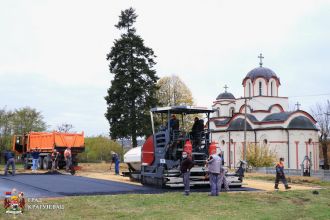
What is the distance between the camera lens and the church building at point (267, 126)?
6675 centimetres

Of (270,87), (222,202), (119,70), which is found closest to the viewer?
(222,202)

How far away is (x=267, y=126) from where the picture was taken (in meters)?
69.1

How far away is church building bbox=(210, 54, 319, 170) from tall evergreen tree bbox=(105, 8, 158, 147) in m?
15.9

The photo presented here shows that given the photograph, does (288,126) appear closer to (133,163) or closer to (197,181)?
(133,163)

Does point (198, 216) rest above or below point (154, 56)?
below

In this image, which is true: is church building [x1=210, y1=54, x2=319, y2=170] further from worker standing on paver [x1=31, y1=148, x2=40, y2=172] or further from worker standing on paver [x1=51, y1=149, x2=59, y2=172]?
worker standing on paver [x1=51, y1=149, x2=59, y2=172]

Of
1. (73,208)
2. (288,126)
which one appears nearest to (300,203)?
(73,208)

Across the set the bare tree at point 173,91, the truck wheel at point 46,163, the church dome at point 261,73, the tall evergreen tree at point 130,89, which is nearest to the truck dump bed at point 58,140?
the truck wheel at point 46,163

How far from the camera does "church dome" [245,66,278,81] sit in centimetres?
7344

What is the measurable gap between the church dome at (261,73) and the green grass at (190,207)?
55.7 m

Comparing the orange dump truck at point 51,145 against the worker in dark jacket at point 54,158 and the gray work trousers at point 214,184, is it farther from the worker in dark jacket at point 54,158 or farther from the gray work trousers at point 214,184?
the gray work trousers at point 214,184

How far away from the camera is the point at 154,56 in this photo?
54188 mm

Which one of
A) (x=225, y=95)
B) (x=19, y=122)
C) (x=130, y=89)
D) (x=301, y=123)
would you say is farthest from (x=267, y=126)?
(x=19, y=122)

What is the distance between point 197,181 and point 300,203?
4706 millimetres
